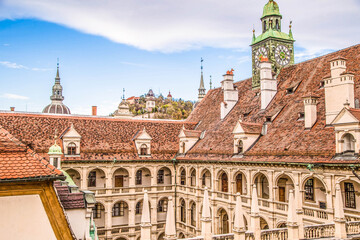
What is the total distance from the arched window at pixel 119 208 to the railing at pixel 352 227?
27.3 meters

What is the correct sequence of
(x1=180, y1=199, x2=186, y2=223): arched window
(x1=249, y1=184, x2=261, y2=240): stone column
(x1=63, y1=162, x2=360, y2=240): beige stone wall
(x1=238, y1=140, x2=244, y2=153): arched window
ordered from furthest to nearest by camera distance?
(x1=180, y1=199, x2=186, y2=223): arched window
(x1=238, y1=140, x2=244, y2=153): arched window
(x1=63, y1=162, x2=360, y2=240): beige stone wall
(x1=249, y1=184, x2=261, y2=240): stone column

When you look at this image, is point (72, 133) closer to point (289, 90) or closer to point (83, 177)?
point (83, 177)

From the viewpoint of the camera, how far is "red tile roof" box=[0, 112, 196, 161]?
126 feet

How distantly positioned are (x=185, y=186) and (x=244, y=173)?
458 inches

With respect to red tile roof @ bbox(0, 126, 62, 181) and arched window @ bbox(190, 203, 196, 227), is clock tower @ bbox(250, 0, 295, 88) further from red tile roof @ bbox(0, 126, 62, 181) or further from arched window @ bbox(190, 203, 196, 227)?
red tile roof @ bbox(0, 126, 62, 181)

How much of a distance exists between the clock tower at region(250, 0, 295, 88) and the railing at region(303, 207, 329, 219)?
17.9m

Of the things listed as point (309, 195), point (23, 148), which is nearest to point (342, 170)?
point (309, 195)

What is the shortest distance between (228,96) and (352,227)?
80.0 feet

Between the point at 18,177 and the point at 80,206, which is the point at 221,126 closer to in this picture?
the point at 80,206

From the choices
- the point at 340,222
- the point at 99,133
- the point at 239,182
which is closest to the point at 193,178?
the point at 239,182

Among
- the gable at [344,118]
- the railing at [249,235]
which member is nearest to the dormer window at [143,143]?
the gable at [344,118]

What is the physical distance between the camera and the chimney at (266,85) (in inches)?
1400

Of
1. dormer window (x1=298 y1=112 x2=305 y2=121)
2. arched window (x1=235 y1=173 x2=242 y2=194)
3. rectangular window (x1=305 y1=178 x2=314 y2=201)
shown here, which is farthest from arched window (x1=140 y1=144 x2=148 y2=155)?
rectangular window (x1=305 y1=178 x2=314 y2=201)

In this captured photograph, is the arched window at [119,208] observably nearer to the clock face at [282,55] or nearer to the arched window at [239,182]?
the arched window at [239,182]
